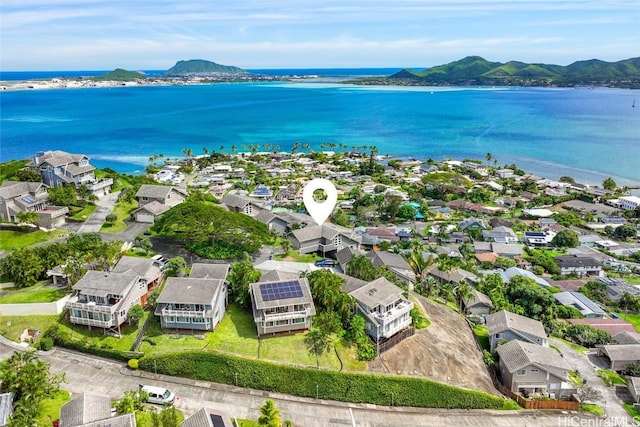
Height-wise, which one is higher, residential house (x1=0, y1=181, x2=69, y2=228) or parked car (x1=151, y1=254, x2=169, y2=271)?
residential house (x1=0, y1=181, x2=69, y2=228)

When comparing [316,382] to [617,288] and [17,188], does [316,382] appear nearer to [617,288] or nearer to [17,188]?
[617,288]

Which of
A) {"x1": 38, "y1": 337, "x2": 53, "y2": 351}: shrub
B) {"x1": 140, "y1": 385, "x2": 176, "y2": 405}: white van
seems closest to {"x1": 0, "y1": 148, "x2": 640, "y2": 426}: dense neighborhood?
{"x1": 38, "y1": 337, "x2": 53, "y2": 351}: shrub

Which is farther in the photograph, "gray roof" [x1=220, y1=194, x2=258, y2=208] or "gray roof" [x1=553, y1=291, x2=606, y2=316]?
"gray roof" [x1=220, y1=194, x2=258, y2=208]

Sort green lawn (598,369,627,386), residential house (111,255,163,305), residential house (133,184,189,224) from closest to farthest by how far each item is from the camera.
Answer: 1. green lawn (598,369,627,386)
2. residential house (111,255,163,305)
3. residential house (133,184,189,224)

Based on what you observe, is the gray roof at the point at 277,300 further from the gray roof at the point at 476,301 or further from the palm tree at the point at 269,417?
the gray roof at the point at 476,301

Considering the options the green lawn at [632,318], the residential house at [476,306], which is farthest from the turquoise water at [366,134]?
the residential house at [476,306]

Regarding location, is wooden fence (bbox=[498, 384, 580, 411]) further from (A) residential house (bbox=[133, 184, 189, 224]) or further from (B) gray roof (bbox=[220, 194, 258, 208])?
(A) residential house (bbox=[133, 184, 189, 224])
